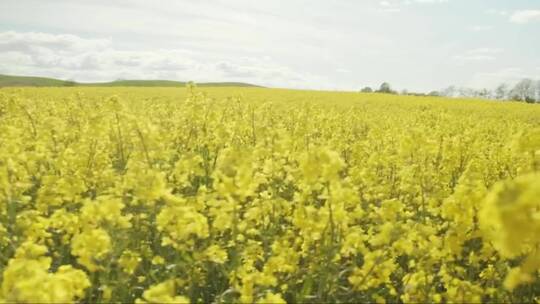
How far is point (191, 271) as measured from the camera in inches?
145

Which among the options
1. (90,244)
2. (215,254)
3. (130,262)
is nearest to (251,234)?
(215,254)

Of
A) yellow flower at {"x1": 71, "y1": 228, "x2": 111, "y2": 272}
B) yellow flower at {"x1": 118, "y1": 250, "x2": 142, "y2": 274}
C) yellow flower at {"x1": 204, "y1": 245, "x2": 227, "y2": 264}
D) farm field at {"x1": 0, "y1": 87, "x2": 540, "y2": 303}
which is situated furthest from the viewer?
yellow flower at {"x1": 204, "y1": 245, "x2": 227, "y2": 264}

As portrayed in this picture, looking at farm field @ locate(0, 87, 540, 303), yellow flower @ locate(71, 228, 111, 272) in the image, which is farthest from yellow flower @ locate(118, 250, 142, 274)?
yellow flower @ locate(71, 228, 111, 272)

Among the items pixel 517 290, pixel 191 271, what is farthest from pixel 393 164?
pixel 191 271

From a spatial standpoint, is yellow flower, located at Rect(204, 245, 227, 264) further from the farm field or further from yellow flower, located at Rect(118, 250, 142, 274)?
yellow flower, located at Rect(118, 250, 142, 274)

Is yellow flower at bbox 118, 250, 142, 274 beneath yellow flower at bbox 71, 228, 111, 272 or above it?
beneath

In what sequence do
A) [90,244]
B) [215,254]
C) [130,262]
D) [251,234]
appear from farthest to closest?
[251,234], [215,254], [130,262], [90,244]

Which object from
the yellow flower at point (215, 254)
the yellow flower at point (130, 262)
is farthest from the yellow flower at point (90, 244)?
the yellow flower at point (215, 254)

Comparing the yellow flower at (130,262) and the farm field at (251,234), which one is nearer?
the farm field at (251,234)

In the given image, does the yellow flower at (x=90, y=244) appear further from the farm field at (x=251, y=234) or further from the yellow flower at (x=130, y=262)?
the yellow flower at (x=130, y=262)

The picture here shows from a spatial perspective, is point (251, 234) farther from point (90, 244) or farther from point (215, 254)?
point (90, 244)

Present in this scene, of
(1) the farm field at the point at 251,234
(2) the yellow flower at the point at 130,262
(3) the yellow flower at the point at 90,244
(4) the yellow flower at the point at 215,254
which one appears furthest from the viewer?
(4) the yellow flower at the point at 215,254

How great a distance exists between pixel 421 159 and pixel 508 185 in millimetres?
4364

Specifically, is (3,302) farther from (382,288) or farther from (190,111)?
(190,111)
